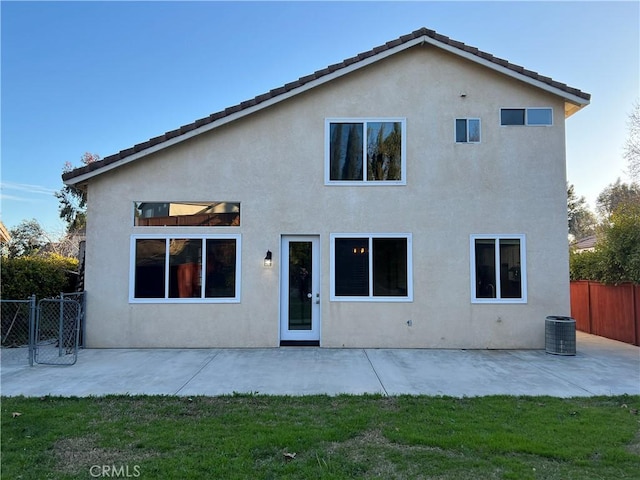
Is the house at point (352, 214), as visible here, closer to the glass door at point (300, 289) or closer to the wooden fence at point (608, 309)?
the glass door at point (300, 289)

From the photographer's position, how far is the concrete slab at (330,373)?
6.21m

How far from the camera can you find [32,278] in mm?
9930

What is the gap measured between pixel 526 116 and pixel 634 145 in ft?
43.8

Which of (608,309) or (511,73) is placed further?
(608,309)

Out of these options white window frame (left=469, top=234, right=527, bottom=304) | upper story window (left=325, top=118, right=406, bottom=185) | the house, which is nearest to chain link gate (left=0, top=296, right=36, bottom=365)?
the house

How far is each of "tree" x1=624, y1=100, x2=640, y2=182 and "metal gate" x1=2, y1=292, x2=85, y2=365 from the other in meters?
23.0

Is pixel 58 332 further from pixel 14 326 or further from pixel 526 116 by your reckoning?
pixel 526 116

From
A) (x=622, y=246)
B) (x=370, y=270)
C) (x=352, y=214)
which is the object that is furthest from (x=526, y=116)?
(x=370, y=270)

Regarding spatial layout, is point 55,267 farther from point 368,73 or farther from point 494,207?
point 494,207

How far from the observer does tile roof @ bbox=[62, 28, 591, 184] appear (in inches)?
366

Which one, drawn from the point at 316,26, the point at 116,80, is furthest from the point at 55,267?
the point at 316,26

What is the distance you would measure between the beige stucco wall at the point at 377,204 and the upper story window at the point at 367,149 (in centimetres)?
24

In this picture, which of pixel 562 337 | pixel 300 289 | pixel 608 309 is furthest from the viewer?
pixel 608 309

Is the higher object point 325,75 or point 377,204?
point 325,75
